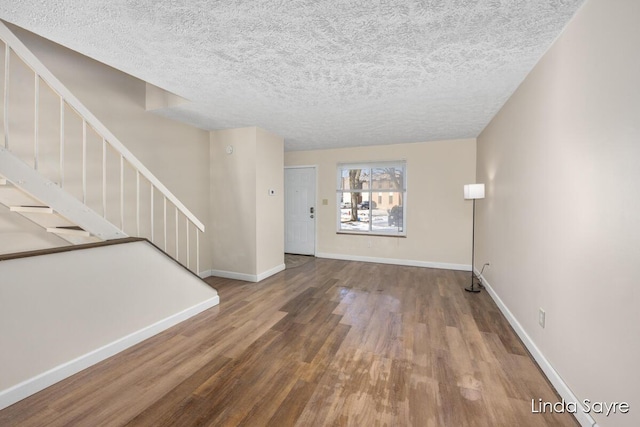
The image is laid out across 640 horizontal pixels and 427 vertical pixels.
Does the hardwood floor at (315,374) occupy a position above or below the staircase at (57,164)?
below

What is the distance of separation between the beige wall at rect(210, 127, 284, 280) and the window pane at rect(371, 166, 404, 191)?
2.15 m

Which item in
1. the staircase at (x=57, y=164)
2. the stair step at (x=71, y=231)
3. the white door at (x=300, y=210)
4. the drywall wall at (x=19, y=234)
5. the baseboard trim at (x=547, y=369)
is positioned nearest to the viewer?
the baseboard trim at (x=547, y=369)

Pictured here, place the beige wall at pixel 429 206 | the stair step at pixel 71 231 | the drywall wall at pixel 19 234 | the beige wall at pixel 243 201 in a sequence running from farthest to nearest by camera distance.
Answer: the beige wall at pixel 429 206
the beige wall at pixel 243 201
the drywall wall at pixel 19 234
the stair step at pixel 71 231

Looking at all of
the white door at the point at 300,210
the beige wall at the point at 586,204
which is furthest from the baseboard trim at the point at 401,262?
the beige wall at the point at 586,204

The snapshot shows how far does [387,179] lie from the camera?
5.79 metres

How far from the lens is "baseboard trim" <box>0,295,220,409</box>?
180 cm

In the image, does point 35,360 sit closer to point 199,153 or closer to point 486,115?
point 199,153

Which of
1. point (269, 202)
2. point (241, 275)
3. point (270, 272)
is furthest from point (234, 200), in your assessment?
point (270, 272)

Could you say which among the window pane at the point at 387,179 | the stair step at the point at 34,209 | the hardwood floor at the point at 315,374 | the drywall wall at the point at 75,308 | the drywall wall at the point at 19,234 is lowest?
the hardwood floor at the point at 315,374

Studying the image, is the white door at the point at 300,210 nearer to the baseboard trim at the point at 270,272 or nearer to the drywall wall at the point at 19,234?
the baseboard trim at the point at 270,272

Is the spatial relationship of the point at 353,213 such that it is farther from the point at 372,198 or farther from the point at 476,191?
the point at 476,191

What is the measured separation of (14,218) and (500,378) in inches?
166

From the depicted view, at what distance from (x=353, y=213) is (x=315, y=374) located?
167 inches

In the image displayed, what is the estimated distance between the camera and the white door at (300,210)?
6.38m
